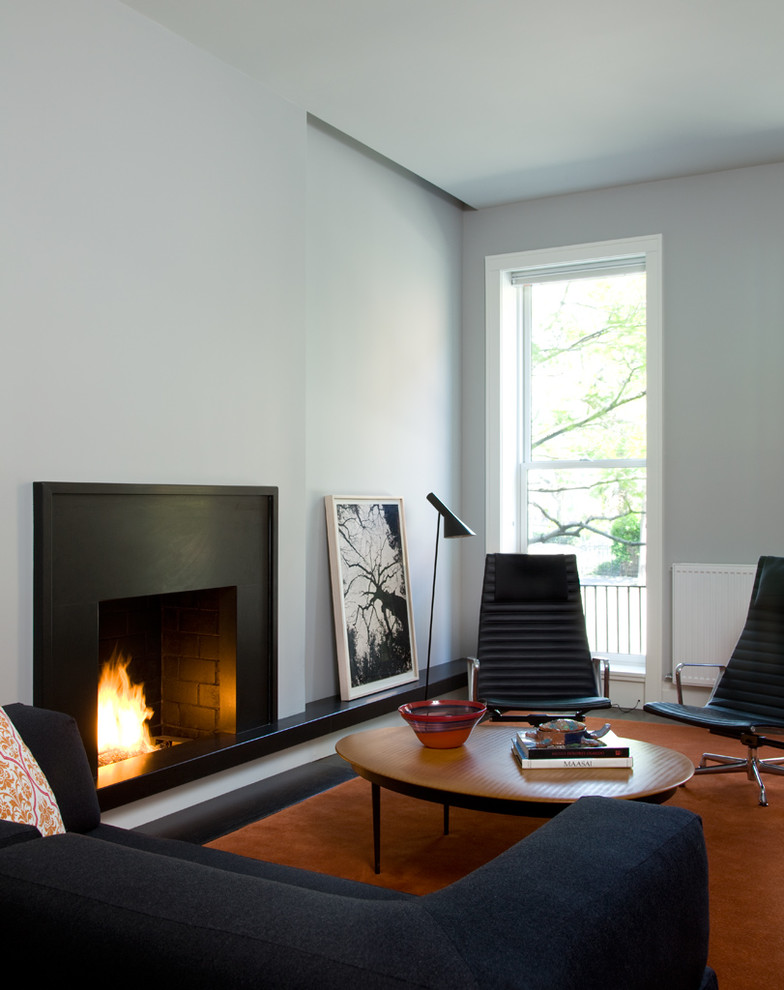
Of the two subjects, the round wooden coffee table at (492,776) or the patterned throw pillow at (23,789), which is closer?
the patterned throw pillow at (23,789)

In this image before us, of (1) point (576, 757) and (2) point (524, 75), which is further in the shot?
(2) point (524, 75)

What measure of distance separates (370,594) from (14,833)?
136 inches

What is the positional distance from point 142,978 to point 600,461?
16.4 feet

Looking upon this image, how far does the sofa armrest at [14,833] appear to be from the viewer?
137cm

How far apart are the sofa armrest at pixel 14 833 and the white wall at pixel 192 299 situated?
154cm

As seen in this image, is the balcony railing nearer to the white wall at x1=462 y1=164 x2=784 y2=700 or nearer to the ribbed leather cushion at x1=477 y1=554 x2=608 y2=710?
the white wall at x1=462 y1=164 x2=784 y2=700

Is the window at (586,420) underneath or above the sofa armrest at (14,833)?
above

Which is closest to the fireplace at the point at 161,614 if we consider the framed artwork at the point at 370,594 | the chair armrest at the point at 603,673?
the framed artwork at the point at 370,594

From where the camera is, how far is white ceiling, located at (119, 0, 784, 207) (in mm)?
3457

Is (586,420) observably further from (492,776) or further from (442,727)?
(492,776)

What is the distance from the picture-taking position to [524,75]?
13.0ft

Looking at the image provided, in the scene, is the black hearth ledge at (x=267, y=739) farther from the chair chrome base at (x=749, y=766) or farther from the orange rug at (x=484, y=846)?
the chair chrome base at (x=749, y=766)

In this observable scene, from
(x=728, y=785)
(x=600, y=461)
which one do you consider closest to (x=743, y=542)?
(x=600, y=461)

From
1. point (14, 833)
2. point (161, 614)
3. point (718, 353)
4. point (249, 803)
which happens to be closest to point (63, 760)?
point (14, 833)
